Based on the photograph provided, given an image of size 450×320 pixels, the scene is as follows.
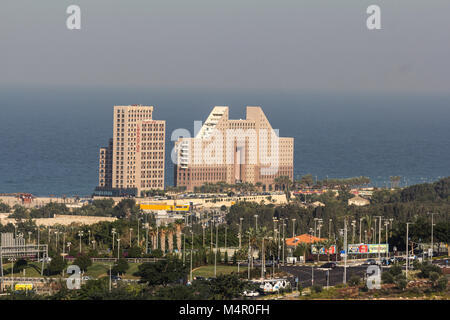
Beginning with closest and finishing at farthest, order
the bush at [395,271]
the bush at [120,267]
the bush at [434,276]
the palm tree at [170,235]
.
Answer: the bush at [434,276] < the bush at [395,271] < the bush at [120,267] < the palm tree at [170,235]

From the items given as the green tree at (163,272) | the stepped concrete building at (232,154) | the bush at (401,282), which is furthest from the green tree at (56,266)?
the stepped concrete building at (232,154)

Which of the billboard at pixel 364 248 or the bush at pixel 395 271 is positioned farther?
the billboard at pixel 364 248

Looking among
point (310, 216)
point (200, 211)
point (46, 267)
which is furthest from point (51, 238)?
point (200, 211)

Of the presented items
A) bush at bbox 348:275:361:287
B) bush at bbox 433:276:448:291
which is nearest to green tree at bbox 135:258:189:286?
bush at bbox 348:275:361:287

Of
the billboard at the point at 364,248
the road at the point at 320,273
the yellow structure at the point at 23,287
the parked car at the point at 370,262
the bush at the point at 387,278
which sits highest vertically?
the billboard at the point at 364,248

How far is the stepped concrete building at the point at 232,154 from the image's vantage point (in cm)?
15875

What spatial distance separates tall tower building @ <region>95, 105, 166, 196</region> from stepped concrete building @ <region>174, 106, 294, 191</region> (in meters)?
5.32

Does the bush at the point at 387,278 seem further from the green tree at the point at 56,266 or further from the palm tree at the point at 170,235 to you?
the palm tree at the point at 170,235

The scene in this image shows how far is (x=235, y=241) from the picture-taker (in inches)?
3851

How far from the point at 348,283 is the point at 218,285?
9.25m

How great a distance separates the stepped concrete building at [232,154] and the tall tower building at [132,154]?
5323 millimetres

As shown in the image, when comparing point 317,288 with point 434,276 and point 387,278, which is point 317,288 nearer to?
point 387,278

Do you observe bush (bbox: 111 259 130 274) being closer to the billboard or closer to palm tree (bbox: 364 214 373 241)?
the billboard

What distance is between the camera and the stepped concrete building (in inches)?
6250
